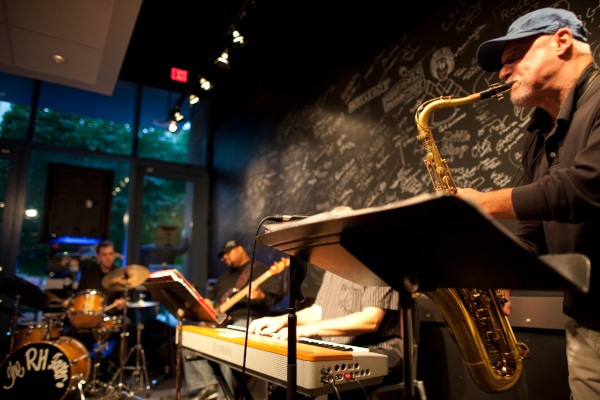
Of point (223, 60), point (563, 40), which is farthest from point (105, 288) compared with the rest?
point (563, 40)

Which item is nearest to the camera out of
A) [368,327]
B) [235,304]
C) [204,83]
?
[368,327]

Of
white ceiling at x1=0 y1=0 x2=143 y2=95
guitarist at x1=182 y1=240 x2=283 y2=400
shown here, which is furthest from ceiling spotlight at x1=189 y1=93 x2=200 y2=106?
guitarist at x1=182 y1=240 x2=283 y2=400

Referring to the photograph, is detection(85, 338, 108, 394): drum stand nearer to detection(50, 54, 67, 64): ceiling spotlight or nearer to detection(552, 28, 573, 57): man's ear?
detection(50, 54, 67, 64): ceiling spotlight

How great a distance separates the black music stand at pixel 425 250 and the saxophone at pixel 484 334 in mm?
708

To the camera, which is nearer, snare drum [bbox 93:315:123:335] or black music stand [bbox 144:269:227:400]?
black music stand [bbox 144:269:227:400]

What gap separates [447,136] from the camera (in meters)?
3.06

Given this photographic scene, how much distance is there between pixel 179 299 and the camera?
3023 mm

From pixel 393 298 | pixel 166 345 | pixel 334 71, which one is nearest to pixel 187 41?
pixel 334 71

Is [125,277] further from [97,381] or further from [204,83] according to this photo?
[204,83]

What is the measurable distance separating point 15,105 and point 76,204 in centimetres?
211

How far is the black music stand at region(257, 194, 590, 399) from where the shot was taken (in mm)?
820

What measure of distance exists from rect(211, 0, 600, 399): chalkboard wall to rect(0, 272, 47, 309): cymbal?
9.01 ft

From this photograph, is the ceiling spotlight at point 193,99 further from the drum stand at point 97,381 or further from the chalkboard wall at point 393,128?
the drum stand at point 97,381

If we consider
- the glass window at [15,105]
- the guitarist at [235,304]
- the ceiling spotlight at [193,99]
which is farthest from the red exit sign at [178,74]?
the guitarist at [235,304]
